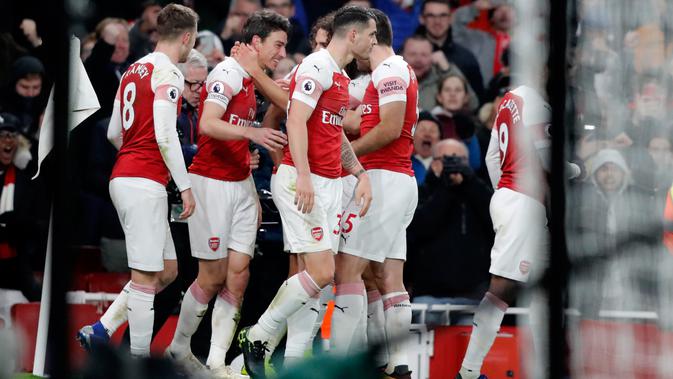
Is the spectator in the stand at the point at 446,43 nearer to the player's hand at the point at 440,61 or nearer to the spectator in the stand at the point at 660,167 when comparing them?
the player's hand at the point at 440,61

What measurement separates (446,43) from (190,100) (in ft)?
7.70

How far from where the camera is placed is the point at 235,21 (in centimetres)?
760

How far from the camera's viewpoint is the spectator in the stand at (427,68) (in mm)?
7598

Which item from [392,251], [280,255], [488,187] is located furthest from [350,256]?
[488,187]

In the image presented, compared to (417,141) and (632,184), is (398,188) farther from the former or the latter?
(632,184)

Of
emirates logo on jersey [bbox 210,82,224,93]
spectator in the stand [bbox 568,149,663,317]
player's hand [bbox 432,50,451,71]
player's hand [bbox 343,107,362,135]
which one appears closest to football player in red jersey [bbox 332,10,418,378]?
player's hand [bbox 343,107,362,135]

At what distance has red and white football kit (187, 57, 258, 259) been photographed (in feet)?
18.2

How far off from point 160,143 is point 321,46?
1163mm

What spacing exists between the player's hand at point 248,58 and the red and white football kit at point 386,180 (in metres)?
0.59

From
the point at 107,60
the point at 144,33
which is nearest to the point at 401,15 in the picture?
the point at 144,33

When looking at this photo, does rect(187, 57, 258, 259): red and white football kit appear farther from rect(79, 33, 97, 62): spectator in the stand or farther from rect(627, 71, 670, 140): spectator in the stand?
rect(627, 71, 670, 140): spectator in the stand

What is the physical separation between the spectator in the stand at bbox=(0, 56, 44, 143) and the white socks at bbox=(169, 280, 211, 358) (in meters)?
1.13

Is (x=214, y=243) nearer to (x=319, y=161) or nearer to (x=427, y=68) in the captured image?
(x=319, y=161)

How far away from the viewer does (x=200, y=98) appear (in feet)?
18.9
